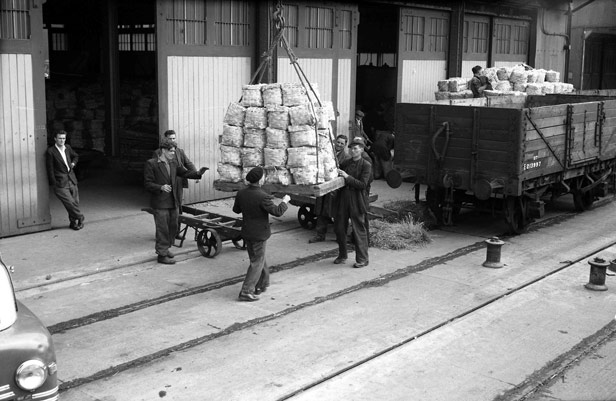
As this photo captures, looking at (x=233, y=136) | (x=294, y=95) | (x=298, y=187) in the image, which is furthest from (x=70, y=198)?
(x=294, y=95)

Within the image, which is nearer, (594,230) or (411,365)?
(411,365)

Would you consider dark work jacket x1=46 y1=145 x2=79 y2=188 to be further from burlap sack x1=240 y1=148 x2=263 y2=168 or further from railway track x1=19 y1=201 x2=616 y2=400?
railway track x1=19 y1=201 x2=616 y2=400

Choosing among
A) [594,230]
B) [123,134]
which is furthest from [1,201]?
[594,230]

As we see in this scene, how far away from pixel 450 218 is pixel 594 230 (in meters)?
2.86

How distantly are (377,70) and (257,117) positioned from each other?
12880mm

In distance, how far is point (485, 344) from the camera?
8.57m

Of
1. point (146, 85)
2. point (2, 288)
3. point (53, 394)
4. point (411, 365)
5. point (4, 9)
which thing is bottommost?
point (411, 365)

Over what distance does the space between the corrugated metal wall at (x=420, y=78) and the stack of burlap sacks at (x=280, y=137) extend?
10643 mm

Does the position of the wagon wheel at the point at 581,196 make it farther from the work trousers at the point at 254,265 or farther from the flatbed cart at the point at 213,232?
the work trousers at the point at 254,265

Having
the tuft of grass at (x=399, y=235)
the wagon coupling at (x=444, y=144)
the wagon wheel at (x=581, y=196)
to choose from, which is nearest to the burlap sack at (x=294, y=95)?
the tuft of grass at (x=399, y=235)

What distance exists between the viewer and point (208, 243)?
39.9 ft

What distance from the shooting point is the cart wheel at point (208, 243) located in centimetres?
1203

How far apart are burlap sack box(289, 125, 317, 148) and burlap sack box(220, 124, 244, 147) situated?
81cm

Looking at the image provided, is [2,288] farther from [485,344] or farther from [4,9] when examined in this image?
[4,9]
